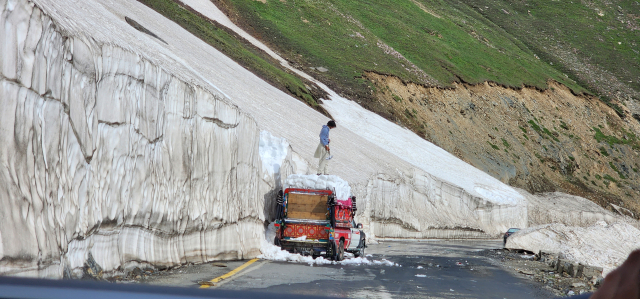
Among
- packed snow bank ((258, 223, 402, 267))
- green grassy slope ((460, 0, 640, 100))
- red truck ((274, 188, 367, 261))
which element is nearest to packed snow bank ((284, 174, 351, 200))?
red truck ((274, 188, 367, 261))

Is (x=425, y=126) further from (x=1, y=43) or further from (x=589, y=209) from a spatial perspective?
(x=1, y=43)

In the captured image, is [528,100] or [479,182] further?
[528,100]

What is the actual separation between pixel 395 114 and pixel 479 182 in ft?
35.0

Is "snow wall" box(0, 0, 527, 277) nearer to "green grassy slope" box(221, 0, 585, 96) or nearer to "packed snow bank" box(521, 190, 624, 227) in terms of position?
"packed snow bank" box(521, 190, 624, 227)

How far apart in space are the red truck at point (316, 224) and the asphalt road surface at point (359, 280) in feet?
4.25

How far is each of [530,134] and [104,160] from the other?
196 feet

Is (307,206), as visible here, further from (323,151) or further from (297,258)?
(323,151)

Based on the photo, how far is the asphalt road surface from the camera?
10.2 m

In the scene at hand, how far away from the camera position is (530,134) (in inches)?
2542

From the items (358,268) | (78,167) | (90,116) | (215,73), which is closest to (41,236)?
(78,167)

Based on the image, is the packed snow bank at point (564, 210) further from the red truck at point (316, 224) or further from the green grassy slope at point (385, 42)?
the red truck at point (316, 224)

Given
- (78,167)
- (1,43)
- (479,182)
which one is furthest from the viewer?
(479,182)

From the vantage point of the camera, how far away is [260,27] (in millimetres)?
62125

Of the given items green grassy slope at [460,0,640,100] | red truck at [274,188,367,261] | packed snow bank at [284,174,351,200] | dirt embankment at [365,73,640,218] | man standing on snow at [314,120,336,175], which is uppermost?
green grassy slope at [460,0,640,100]
